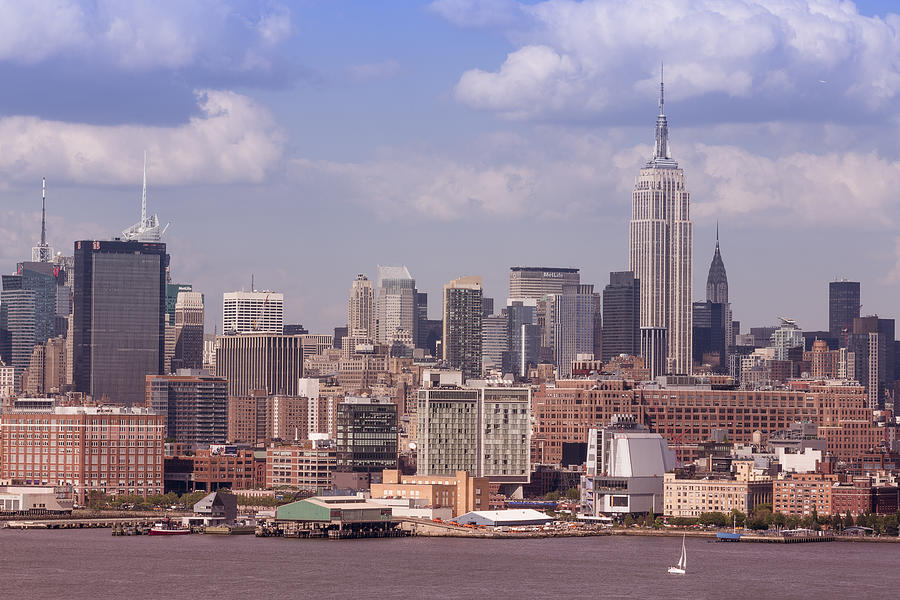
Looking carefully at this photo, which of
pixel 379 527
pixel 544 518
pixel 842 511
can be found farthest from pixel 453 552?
pixel 842 511

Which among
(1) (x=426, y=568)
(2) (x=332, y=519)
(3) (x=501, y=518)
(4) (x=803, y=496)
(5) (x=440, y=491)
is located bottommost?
(1) (x=426, y=568)

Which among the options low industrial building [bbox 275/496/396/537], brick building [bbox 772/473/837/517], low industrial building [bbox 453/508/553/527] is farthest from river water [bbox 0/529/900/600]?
brick building [bbox 772/473/837/517]

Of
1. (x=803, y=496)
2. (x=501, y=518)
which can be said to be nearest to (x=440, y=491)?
(x=501, y=518)

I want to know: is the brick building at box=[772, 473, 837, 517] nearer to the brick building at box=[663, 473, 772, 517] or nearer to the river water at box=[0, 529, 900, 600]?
the brick building at box=[663, 473, 772, 517]

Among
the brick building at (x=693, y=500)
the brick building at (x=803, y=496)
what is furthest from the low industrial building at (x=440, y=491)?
the brick building at (x=803, y=496)

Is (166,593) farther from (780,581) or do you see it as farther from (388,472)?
(388,472)

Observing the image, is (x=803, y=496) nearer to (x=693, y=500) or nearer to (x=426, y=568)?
(x=693, y=500)
